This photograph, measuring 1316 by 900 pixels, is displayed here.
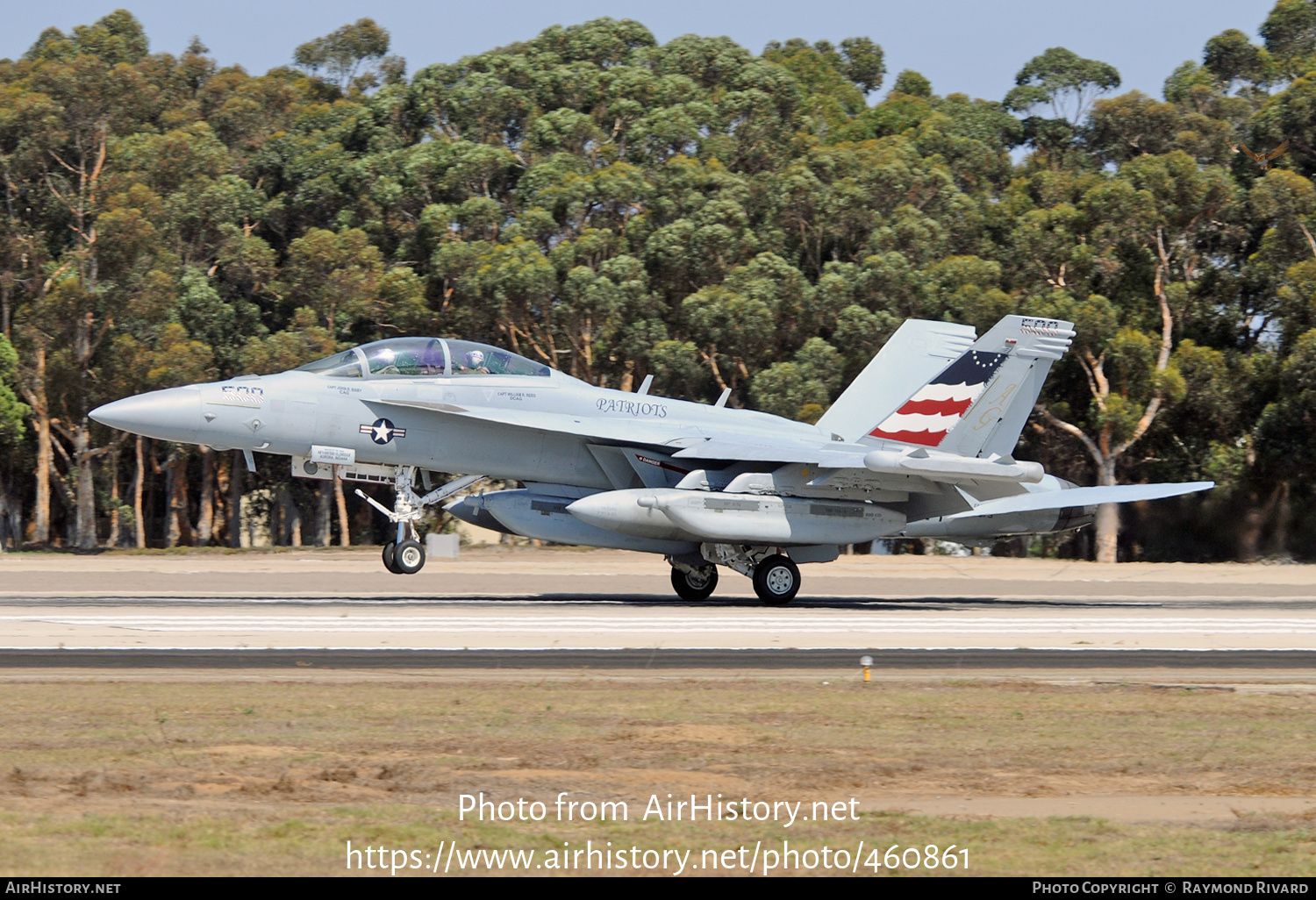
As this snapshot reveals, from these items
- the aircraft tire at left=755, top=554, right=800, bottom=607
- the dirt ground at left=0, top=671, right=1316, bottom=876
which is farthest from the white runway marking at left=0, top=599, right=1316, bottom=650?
the dirt ground at left=0, top=671, right=1316, bottom=876

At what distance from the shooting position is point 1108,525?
36031 millimetres

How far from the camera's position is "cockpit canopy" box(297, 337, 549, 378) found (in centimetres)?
2031

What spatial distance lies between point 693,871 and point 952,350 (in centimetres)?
2150

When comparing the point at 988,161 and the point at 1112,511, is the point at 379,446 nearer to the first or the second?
the point at 1112,511

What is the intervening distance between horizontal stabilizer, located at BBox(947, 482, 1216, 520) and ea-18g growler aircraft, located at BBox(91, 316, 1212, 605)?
42 millimetres

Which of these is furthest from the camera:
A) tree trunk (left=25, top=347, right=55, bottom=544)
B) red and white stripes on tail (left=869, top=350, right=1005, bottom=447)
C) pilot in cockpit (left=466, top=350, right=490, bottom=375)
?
tree trunk (left=25, top=347, right=55, bottom=544)

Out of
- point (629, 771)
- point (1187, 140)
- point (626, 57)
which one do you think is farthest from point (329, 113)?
point (629, 771)

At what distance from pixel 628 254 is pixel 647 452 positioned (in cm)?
2904

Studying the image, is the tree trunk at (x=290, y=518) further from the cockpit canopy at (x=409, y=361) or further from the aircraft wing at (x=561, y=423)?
the aircraft wing at (x=561, y=423)

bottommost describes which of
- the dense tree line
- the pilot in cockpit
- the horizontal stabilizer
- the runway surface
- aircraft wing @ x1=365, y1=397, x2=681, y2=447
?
the runway surface

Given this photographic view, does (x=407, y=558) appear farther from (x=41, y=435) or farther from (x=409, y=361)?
(x=41, y=435)

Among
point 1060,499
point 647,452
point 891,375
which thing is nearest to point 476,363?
point 647,452

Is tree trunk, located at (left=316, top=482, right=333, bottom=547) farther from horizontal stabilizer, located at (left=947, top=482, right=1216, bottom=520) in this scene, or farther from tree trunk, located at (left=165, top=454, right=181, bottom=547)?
horizontal stabilizer, located at (left=947, top=482, right=1216, bottom=520)

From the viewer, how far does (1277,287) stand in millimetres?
42406
